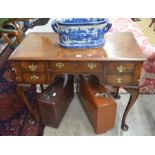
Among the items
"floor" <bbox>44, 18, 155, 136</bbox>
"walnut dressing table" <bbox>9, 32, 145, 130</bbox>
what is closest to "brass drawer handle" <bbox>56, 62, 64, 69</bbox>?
"walnut dressing table" <bbox>9, 32, 145, 130</bbox>

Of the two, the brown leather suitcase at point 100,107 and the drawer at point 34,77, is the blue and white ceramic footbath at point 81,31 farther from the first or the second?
the brown leather suitcase at point 100,107

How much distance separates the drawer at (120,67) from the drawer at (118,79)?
0.04 meters

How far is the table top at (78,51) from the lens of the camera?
1.20m

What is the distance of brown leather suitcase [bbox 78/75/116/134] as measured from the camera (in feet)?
4.59

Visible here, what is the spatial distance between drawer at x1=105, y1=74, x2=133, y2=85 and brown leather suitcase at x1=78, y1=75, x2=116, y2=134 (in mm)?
190

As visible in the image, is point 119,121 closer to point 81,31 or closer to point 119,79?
point 119,79

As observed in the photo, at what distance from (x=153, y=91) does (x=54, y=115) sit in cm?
106

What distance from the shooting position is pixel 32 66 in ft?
4.12

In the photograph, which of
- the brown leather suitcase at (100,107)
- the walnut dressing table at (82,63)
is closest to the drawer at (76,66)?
the walnut dressing table at (82,63)

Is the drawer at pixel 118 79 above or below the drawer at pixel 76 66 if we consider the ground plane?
below

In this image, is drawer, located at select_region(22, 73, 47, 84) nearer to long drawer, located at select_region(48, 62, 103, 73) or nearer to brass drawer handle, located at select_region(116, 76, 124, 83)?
long drawer, located at select_region(48, 62, 103, 73)

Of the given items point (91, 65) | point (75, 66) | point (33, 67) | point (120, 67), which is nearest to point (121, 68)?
point (120, 67)

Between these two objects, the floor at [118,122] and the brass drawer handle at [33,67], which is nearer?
the brass drawer handle at [33,67]
